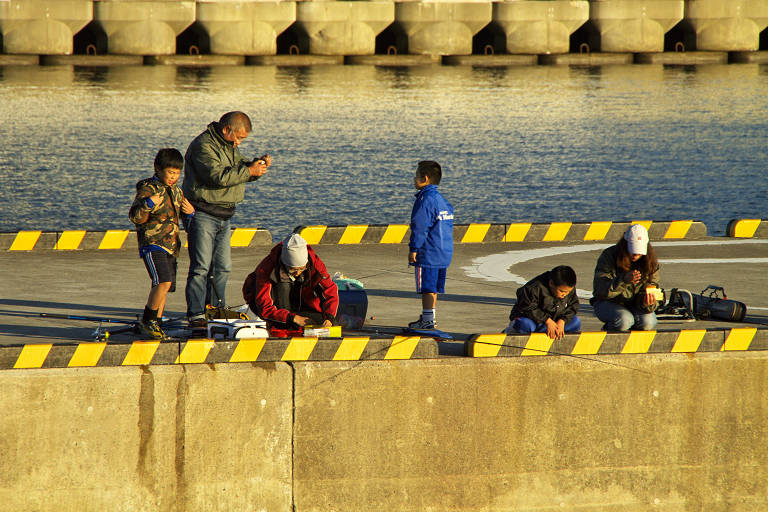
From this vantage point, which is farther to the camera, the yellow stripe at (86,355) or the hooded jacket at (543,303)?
the hooded jacket at (543,303)

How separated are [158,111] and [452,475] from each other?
37.1 meters

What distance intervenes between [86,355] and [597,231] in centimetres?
915

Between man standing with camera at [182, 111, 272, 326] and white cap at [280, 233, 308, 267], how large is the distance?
3.33ft

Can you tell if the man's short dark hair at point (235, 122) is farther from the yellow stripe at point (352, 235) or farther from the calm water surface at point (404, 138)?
the calm water surface at point (404, 138)

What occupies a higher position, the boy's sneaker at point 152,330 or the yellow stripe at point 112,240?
the boy's sneaker at point 152,330

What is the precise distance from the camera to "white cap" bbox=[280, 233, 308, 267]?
9594mm

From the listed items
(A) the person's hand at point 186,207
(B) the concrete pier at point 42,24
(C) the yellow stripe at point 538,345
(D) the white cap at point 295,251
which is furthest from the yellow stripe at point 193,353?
(B) the concrete pier at point 42,24

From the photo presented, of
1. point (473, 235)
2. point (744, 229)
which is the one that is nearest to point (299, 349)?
point (473, 235)

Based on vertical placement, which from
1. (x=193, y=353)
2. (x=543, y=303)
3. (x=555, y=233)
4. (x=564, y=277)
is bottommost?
(x=555, y=233)

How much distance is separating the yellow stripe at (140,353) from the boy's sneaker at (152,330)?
2.08ft

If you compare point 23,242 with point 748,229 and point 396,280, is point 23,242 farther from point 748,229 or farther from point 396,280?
point 748,229

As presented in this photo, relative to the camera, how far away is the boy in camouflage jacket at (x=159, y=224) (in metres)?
9.90

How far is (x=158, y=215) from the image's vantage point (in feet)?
32.8

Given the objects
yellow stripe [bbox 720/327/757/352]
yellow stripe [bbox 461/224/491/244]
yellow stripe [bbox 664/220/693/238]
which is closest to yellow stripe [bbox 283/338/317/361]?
yellow stripe [bbox 720/327/757/352]
